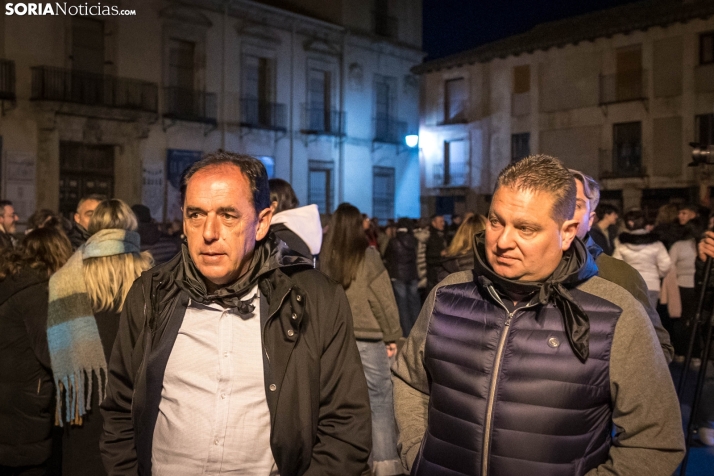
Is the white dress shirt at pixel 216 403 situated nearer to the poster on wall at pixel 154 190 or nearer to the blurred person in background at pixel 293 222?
the blurred person in background at pixel 293 222

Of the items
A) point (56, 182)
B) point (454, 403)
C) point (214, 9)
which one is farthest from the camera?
point (214, 9)

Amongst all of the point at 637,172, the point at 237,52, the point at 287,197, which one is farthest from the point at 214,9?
the point at 287,197

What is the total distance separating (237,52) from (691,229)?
19614 mm

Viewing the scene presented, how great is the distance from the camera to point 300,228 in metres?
4.61

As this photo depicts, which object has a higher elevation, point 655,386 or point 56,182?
point 56,182

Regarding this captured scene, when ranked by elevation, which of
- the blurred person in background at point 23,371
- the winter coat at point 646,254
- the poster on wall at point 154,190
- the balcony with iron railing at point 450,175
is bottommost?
the blurred person in background at point 23,371

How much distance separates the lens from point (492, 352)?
2295 mm

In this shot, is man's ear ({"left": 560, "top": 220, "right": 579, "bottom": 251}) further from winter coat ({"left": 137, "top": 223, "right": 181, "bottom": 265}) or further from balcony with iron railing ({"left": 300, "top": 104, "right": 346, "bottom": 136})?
balcony with iron railing ({"left": 300, "top": 104, "right": 346, "bottom": 136})

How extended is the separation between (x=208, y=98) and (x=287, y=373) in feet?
76.3

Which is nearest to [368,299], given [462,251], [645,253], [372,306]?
[372,306]

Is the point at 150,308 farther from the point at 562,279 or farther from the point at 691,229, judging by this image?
the point at 691,229

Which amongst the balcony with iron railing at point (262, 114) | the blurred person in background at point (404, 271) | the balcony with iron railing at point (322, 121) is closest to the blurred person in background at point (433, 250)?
the blurred person in background at point (404, 271)

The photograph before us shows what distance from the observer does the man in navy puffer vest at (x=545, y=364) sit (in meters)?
2.17

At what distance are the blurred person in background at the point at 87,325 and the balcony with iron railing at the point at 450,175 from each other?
87.6 feet
